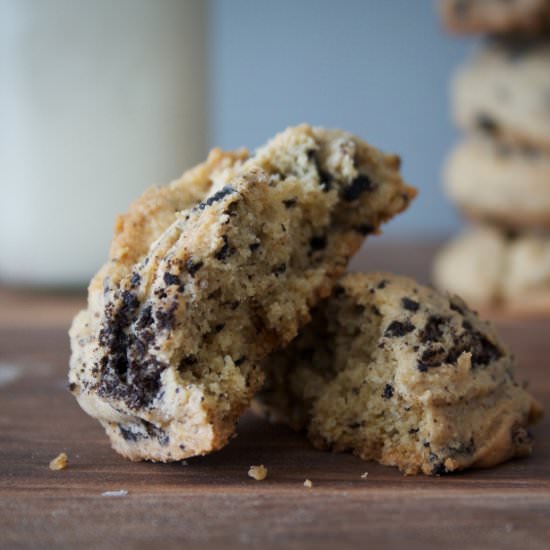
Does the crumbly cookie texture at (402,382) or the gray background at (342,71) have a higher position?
the gray background at (342,71)

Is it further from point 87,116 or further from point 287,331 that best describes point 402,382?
point 87,116

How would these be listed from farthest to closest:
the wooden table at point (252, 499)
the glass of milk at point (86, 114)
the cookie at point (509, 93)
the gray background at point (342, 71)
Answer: the gray background at point (342, 71)
the cookie at point (509, 93)
the glass of milk at point (86, 114)
the wooden table at point (252, 499)

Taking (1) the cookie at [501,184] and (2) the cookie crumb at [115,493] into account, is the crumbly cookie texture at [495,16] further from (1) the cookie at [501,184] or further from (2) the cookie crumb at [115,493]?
(2) the cookie crumb at [115,493]

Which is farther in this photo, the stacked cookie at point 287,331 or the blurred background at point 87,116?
the blurred background at point 87,116

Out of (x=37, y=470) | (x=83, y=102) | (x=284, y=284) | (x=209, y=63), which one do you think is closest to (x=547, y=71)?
(x=209, y=63)

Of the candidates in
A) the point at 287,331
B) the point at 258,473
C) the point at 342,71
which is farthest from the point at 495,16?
the point at 258,473

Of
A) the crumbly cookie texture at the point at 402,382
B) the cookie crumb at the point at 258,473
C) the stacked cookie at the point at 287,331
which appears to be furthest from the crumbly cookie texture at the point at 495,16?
the cookie crumb at the point at 258,473
